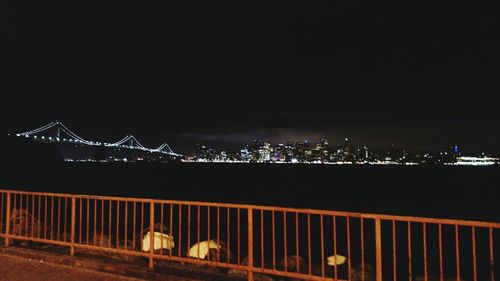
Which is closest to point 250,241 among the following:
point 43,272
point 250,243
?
point 250,243

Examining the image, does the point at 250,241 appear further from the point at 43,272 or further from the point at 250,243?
the point at 43,272

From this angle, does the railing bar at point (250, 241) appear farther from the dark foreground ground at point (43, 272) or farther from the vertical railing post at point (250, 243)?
the dark foreground ground at point (43, 272)

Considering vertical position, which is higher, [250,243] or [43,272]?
[250,243]

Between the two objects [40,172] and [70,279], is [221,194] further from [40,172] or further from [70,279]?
[40,172]

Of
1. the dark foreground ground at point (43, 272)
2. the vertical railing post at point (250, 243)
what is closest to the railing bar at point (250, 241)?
the vertical railing post at point (250, 243)

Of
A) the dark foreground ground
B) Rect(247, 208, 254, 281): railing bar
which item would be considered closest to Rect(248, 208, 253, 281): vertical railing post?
Rect(247, 208, 254, 281): railing bar

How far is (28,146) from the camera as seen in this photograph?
80875 mm

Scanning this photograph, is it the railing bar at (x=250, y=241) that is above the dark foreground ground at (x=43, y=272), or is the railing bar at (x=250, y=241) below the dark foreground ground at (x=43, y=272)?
above

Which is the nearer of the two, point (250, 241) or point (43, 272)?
point (250, 241)

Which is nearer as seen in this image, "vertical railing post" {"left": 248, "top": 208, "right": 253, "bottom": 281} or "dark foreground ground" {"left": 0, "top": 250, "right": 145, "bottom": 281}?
"vertical railing post" {"left": 248, "top": 208, "right": 253, "bottom": 281}

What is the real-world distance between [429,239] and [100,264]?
20.2 metres

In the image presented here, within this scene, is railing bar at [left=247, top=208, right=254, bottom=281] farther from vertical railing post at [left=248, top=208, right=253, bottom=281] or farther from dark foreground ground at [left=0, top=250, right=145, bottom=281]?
dark foreground ground at [left=0, top=250, right=145, bottom=281]

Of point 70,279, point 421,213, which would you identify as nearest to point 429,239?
point 421,213

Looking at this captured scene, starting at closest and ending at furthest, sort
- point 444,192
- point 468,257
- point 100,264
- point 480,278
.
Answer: point 100,264 → point 480,278 → point 468,257 → point 444,192
